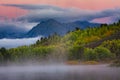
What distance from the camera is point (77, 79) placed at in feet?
267

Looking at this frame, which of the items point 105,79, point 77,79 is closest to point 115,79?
point 105,79

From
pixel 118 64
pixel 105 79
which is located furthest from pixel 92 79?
pixel 118 64

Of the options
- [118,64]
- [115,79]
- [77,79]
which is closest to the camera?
[115,79]

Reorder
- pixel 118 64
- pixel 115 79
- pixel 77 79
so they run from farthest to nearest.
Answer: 1. pixel 118 64
2. pixel 77 79
3. pixel 115 79

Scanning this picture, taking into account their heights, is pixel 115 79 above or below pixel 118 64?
above

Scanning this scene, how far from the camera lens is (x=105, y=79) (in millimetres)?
77250

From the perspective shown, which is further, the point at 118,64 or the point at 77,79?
the point at 118,64

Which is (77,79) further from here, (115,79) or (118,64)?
(118,64)

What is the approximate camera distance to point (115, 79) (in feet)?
243

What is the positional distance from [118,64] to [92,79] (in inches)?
4345

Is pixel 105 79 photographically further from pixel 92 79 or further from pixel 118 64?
pixel 118 64

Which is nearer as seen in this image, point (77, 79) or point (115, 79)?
point (115, 79)

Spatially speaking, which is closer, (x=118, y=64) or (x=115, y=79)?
(x=115, y=79)

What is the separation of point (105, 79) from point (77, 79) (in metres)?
7.23
